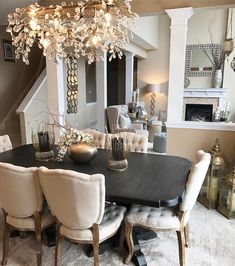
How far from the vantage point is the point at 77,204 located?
5.78ft

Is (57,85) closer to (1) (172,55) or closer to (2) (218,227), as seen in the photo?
(1) (172,55)

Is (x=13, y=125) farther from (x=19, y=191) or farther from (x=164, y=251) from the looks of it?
(x=164, y=251)

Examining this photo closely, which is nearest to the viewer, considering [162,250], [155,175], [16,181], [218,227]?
[16,181]

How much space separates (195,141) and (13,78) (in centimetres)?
439

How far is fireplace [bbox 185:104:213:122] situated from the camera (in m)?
8.22

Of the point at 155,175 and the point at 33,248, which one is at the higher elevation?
the point at 155,175

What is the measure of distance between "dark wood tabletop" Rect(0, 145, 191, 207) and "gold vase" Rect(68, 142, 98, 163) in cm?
6

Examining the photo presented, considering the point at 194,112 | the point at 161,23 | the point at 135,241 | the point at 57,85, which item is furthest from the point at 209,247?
the point at 161,23

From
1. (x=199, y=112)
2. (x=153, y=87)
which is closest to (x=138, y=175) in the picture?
(x=199, y=112)

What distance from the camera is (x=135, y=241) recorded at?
228 cm

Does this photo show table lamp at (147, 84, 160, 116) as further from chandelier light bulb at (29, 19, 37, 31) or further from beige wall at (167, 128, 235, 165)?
chandelier light bulb at (29, 19, 37, 31)

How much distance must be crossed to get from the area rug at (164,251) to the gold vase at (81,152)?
2.67 feet

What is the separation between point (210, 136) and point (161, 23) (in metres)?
6.39

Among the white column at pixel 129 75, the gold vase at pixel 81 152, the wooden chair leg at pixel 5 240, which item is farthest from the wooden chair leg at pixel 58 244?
the white column at pixel 129 75
